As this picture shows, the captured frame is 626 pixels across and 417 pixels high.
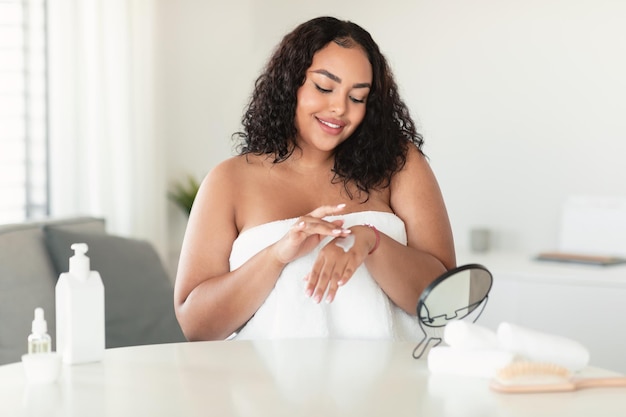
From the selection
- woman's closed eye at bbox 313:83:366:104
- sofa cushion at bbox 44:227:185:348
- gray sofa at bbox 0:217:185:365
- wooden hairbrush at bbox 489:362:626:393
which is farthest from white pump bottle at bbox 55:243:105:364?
sofa cushion at bbox 44:227:185:348

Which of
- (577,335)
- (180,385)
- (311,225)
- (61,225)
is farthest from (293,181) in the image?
(577,335)

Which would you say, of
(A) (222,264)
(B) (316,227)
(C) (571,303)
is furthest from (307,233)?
(C) (571,303)

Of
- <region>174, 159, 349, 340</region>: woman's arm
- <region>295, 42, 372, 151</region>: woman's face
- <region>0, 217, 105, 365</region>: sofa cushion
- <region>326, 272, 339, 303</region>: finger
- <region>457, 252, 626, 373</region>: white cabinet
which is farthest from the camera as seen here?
<region>457, 252, 626, 373</region>: white cabinet

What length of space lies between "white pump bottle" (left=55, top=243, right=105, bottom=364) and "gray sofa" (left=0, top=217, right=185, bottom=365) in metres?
1.29

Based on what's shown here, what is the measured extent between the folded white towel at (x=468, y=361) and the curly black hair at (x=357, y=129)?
27.9 inches

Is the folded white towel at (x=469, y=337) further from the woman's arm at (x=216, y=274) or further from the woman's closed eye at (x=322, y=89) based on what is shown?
the woman's closed eye at (x=322, y=89)

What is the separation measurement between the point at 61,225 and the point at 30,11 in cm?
91

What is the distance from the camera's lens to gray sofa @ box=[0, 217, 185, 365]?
2.89m

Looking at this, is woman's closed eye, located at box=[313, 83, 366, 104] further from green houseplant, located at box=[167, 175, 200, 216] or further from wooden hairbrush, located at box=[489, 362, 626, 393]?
green houseplant, located at box=[167, 175, 200, 216]

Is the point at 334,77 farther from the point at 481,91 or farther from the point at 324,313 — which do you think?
the point at 481,91

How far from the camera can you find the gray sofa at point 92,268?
9.47 ft

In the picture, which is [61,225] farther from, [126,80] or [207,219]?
[207,219]

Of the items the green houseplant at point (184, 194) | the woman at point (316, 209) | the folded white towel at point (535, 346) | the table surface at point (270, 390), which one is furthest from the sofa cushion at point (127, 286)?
the folded white towel at point (535, 346)

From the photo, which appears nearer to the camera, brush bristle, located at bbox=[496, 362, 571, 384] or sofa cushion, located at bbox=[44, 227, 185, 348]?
brush bristle, located at bbox=[496, 362, 571, 384]
